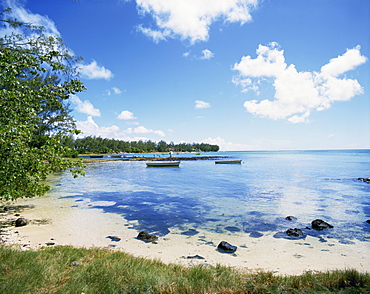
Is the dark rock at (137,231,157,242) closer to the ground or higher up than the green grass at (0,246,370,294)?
closer to the ground

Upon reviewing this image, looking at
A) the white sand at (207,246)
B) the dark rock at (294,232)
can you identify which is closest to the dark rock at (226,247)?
the white sand at (207,246)

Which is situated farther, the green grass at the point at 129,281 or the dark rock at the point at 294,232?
the dark rock at the point at 294,232

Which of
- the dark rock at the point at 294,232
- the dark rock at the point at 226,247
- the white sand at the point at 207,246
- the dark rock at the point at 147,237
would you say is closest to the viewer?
the white sand at the point at 207,246

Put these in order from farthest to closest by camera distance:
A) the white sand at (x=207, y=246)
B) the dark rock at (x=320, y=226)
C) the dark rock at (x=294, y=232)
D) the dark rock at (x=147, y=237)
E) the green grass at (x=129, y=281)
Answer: the dark rock at (x=320, y=226)
the dark rock at (x=294, y=232)
the dark rock at (x=147, y=237)
the white sand at (x=207, y=246)
the green grass at (x=129, y=281)

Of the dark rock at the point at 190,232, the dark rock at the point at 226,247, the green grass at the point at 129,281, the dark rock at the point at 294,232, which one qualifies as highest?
the green grass at the point at 129,281

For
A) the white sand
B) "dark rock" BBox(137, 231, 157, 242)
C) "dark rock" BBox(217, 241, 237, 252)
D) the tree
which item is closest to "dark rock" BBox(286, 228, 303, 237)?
the white sand

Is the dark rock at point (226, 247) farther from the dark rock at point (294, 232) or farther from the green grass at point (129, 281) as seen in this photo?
the green grass at point (129, 281)

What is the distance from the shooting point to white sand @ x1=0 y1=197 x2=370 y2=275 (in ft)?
28.1

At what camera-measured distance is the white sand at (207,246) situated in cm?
858

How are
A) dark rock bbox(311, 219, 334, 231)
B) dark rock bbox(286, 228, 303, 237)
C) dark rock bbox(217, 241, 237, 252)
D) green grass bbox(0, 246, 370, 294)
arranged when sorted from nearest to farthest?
green grass bbox(0, 246, 370, 294), dark rock bbox(217, 241, 237, 252), dark rock bbox(286, 228, 303, 237), dark rock bbox(311, 219, 334, 231)

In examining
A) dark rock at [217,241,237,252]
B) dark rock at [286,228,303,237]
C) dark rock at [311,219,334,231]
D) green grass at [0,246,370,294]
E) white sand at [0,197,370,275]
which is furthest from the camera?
dark rock at [311,219,334,231]

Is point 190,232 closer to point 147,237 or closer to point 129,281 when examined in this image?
point 147,237

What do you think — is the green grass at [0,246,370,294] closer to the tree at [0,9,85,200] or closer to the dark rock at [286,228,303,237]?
the tree at [0,9,85,200]

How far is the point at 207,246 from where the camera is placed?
10.4 m
